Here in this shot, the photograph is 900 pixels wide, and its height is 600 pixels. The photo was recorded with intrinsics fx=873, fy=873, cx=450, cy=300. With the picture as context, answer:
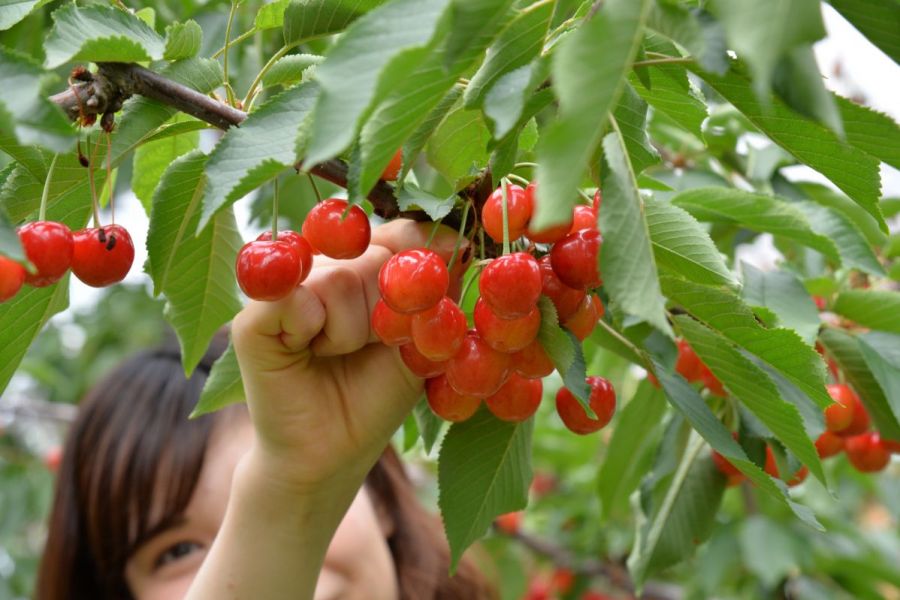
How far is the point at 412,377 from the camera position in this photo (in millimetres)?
1181

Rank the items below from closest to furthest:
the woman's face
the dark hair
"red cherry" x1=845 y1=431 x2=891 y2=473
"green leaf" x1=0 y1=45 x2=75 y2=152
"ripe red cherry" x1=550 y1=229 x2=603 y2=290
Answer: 1. "green leaf" x1=0 y1=45 x2=75 y2=152
2. "ripe red cherry" x1=550 y1=229 x2=603 y2=290
3. "red cherry" x1=845 y1=431 x2=891 y2=473
4. the woman's face
5. the dark hair

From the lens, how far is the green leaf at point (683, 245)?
3.08ft

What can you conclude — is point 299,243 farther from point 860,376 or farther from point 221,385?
point 860,376

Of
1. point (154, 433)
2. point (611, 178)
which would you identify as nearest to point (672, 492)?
point (611, 178)

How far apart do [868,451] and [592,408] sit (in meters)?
0.81

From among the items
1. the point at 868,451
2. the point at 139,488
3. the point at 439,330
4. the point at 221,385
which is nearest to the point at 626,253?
the point at 439,330

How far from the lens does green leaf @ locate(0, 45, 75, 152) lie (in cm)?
65

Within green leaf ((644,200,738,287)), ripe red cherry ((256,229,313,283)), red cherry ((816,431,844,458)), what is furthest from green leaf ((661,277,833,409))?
red cherry ((816,431,844,458))

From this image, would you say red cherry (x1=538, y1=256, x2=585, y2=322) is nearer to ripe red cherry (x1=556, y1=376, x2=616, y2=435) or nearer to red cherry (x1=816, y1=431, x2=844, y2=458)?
ripe red cherry (x1=556, y1=376, x2=616, y2=435)

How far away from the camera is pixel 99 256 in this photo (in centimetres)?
93

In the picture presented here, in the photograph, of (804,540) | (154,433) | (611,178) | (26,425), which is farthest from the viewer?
(26,425)

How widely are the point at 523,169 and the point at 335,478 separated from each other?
52cm

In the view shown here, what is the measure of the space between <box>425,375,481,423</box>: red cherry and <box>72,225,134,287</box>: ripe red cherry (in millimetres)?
384

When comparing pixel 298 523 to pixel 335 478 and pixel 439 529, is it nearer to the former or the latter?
pixel 335 478
